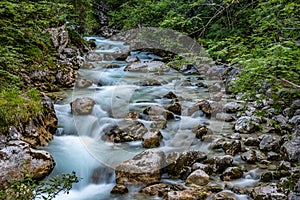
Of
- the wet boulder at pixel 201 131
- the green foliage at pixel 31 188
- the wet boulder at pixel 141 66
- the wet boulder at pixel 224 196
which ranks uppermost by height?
the wet boulder at pixel 141 66

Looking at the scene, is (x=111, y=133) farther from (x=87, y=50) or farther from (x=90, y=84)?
(x=87, y=50)

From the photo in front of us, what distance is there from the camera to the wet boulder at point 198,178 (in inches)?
175

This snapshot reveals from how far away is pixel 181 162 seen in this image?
16.3ft

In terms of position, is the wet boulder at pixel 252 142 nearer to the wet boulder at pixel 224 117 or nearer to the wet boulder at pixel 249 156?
the wet boulder at pixel 249 156

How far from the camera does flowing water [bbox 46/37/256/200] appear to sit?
4.94 meters

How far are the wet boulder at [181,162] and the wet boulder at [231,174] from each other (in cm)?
59

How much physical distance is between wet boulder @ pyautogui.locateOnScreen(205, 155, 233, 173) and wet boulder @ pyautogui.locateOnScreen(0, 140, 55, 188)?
2856 mm

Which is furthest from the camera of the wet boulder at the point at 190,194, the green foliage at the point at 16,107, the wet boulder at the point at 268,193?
the green foliage at the point at 16,107

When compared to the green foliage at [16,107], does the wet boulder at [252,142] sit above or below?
below

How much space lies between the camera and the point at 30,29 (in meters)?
4.96

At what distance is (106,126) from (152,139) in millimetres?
1364

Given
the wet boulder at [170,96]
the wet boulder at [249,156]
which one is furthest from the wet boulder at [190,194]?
the wet boulder at [170,96]

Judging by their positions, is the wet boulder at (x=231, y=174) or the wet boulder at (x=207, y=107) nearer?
the wet boulder at (x=231, y=174)

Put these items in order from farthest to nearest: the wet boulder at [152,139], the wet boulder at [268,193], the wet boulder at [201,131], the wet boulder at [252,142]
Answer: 1. the wet boulder at [201,131]
2. the wet boulder at [152,139]
3. the wet boulder at [252,142]
4. the wet boulder at [268,193]
